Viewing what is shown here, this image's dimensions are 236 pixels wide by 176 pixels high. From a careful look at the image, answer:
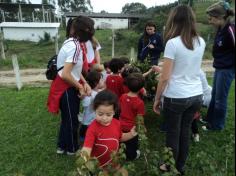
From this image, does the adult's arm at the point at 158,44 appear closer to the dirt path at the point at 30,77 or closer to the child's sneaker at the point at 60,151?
the child's sneaker at the point at 60,151

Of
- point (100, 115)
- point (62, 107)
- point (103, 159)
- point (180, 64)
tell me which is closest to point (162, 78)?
point (180, 64)

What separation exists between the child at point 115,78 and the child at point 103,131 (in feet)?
4.70

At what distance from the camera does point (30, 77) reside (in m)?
13.2

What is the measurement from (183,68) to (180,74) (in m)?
0.06

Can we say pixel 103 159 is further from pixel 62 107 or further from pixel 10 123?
pixel 10 123

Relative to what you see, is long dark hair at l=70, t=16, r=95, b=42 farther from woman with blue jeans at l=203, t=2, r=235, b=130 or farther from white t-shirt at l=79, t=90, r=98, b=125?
woman with blue jeans at l=203, t=2, r=235, b=130

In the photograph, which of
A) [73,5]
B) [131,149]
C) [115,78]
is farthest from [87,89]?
[73,5]

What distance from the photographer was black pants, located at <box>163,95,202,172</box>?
2.86 meters

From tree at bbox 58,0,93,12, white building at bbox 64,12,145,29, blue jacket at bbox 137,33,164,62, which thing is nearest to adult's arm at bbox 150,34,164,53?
blue jacket at bbox 137,33,164,62

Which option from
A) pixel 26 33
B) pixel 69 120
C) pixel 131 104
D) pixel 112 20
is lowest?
pixel 26 33

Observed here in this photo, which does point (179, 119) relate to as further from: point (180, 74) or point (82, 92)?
point (82, 92)

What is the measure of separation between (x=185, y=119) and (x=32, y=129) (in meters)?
2.81

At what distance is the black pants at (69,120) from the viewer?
3605 mm

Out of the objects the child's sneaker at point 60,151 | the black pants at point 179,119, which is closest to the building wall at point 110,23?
the child's sneaker at point 60,151
